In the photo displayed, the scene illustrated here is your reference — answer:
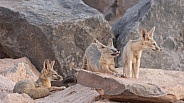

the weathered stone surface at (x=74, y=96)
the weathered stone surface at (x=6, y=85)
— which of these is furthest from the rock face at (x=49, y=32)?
the weathered stone surface at (x=74, y=96)

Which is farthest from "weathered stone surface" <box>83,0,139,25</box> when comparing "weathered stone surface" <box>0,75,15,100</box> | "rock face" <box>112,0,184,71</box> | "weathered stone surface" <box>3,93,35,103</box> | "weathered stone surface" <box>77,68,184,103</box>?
"weathered stone surface" <box>77,68,184,103</box>

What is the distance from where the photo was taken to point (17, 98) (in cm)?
701

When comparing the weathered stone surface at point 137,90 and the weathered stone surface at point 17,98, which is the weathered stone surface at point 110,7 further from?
the weathered stone surface at point 137,90

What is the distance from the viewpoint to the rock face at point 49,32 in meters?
11.9

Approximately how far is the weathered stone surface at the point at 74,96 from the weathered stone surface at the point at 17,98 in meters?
0.14

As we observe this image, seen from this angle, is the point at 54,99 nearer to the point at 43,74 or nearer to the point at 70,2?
the point at 43,74

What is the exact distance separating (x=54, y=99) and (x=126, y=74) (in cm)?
111

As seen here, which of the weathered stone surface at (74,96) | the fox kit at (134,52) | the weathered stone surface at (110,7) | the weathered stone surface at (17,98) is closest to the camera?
the weathered stone surface at (74,96)

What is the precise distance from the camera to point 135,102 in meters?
6.14

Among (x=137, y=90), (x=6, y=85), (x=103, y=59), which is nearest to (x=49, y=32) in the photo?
(x=6, y=85)

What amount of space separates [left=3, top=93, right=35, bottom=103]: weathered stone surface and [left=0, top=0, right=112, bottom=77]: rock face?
4568mm

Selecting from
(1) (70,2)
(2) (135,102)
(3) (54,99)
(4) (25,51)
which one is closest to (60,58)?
(4) (25,51)

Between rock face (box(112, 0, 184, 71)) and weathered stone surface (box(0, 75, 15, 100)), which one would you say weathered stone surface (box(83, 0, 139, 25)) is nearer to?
rock face (box(112, 0, 184, 71))

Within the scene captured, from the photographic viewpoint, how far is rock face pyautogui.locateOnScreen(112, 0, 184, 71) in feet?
40.3
